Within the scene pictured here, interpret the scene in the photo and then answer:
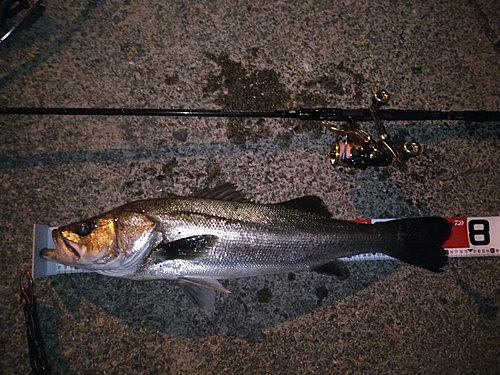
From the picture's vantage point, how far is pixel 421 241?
2393 millimetres

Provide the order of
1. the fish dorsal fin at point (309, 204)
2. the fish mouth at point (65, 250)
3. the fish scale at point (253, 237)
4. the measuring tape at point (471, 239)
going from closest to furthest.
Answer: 1. the fish mouth at point (65, 250)
2. the fish scale at point (253, 237)
3. the fish dorsal fin at point (309, 204)
4. the measuring tape at point (471, 239)

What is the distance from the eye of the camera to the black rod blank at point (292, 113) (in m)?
2.29

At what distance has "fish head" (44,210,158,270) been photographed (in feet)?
6.83

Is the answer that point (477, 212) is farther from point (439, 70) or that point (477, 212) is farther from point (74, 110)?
point (74, 110)

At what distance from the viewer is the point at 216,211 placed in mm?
2219

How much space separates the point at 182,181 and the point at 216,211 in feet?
1.62

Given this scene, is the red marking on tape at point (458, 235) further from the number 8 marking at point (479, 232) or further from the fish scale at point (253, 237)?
the fish scale at point (253, 237)

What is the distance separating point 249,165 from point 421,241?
1175 millimetres

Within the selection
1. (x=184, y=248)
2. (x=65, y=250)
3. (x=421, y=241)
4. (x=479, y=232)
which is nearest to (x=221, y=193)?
(x=184, y=248)

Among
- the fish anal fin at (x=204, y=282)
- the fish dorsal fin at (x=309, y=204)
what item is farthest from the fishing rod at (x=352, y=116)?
the fish anal fin at (x=204, y=282)

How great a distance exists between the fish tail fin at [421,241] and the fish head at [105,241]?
4.55ft

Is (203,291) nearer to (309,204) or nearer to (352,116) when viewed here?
(309,204)

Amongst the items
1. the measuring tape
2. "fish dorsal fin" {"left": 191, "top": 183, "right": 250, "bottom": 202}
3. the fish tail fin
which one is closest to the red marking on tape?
the measuring tape

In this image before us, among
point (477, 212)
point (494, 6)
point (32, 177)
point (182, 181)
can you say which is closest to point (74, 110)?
point (32, 177)
